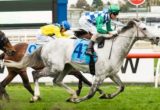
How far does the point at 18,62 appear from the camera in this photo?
11.0 metres

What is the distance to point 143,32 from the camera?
9.66 m

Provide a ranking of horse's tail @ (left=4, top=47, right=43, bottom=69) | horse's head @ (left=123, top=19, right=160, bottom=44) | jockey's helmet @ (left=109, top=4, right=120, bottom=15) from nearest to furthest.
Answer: horse's head @ (left=123, top=19, right=160, bottom=44), jockey's helmet @ (left=109, top=4, right=120, bottom=15), horse's tail @ (left=4, top=47, right=43, bottom=69)

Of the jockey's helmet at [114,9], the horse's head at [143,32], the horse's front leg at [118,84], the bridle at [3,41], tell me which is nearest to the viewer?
the horse's head at [143,32]

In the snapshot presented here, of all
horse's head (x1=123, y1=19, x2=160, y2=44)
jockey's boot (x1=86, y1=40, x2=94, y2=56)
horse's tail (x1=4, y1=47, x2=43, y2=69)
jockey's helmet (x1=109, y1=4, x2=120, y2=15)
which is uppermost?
jockey's helmet (x1=109, y1=4, x2=120, y2=15)

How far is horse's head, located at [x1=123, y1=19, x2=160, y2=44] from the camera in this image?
9.58m

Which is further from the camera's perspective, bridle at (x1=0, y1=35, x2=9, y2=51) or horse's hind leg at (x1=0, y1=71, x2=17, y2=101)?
horse's hind leg at (x1=0, y1=71, x2=17, y2=101)

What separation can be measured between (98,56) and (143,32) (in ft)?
2.72

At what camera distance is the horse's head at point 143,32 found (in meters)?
9.58

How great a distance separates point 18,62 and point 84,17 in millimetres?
1467

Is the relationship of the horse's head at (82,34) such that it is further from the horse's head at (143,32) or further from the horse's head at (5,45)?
the horse's head at (143,32)

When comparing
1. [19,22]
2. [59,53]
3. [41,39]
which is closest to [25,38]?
[19,22]

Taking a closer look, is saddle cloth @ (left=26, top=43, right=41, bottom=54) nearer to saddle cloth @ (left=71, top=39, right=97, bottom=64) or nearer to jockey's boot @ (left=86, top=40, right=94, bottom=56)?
saddle cloth @ (left=71, top=39, right=97, bottom=64)

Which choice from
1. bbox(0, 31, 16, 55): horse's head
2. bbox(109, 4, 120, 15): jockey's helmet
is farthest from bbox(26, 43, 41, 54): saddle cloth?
bbox(109, 4, 120, 15): jockey's helmet

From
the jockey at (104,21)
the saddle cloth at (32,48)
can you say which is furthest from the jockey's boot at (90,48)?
the saddle cloth at (32,48)
